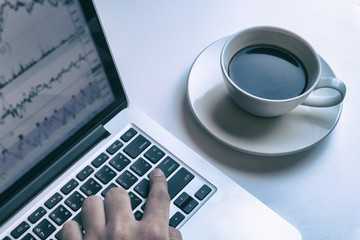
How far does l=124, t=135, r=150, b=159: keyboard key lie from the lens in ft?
1.62

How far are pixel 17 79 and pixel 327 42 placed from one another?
45 centimetres

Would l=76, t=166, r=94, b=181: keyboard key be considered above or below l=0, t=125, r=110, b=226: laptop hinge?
below

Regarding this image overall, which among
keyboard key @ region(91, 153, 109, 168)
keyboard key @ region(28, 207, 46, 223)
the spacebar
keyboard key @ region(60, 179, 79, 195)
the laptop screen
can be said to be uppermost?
the laptop screen

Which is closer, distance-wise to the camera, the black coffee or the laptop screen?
the laptop screen

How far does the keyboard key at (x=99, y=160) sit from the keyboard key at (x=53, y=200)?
0.05 m

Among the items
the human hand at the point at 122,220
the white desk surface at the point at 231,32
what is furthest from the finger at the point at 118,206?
the white desk surface at the point at 231,32

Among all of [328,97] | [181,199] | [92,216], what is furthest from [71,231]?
[328,97]

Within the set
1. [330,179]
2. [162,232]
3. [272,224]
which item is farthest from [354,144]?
[162,232]

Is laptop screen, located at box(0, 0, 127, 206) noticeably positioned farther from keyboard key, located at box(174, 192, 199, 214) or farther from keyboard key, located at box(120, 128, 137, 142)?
keyboard key, located at box(174, 192, 199, 214)

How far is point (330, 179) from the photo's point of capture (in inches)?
20.2

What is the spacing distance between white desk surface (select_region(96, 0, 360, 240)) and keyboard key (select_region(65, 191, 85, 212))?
0.15 metres

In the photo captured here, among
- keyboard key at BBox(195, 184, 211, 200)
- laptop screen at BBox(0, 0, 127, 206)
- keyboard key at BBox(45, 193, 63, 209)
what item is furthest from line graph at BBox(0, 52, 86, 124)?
keyboard key at BBox(195, 184, 211, 200)

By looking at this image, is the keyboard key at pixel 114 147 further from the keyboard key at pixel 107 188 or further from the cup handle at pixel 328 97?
the cup handle at pixel 328 97

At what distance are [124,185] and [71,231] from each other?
0.26 ft
